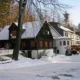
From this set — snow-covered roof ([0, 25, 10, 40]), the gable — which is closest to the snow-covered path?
the gable

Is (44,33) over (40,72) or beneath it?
over

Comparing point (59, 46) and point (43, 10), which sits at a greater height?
point (43, 10)

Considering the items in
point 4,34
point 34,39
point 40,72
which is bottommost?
point 40,72

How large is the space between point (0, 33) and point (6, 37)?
10.1ft

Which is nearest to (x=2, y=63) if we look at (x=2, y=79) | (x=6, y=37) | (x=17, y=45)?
(x=17, y=45)

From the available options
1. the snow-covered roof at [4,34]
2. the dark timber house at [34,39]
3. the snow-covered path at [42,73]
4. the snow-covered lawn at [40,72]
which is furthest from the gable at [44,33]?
the snow-covered path at [42,73]

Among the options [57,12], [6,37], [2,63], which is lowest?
[2,63]

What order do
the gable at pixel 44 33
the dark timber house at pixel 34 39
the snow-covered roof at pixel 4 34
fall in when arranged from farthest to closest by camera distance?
the snow-covered roof at pixel 4 34, the gable at pixel 44 33, the dark timber house at pixel 34 39

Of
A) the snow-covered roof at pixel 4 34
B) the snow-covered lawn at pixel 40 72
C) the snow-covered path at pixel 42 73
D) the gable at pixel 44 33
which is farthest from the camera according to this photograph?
the snow-covered roof at pixel 4 34

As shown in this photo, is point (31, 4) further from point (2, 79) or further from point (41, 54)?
point (2, 79)

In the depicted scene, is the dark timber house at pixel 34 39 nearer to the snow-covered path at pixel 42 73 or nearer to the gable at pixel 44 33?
the gable at pixel 44 33

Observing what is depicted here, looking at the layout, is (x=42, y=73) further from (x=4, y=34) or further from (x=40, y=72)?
(x=4, y=34)

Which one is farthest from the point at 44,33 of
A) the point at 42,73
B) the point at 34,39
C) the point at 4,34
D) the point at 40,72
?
the point at 42,73

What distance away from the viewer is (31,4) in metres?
31.6
